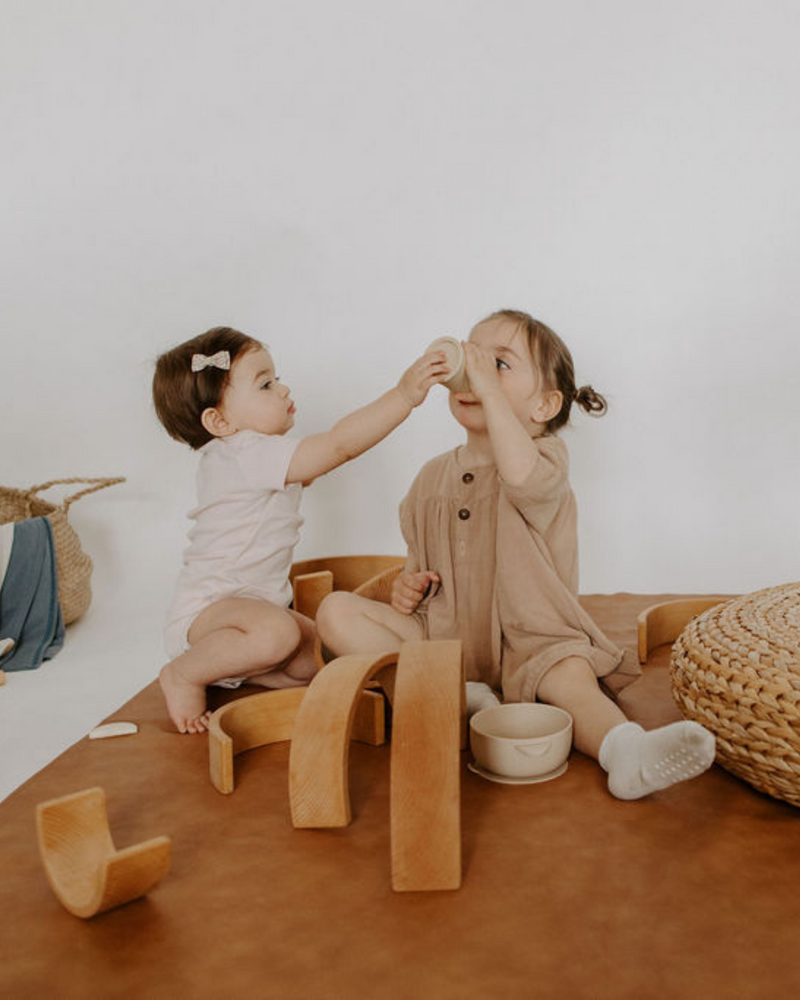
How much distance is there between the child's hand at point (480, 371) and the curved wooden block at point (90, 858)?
2.35 ft

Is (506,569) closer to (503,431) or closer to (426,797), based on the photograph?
(503,431)

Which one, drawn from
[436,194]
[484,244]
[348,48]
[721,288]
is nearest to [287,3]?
[348,48]

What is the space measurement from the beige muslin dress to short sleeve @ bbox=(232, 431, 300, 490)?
21 centimetres

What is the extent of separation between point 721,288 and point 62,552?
177 centimetres

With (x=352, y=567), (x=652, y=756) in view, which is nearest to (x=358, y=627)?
(x=652, y=756)

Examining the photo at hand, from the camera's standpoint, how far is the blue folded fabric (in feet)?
6.71

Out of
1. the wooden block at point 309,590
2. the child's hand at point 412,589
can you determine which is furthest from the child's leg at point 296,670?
the wooden block at point 309,590

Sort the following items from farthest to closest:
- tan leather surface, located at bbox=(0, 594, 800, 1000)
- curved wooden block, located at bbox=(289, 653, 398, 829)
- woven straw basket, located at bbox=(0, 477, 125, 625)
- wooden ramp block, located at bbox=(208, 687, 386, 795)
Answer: woven straw basket, located at bbox=(0, 477, 125, 625) → wooden ramp block, located at bbox=(208, 687, 386, 795) → curved wooden block, located at bbox=(289, 653, 398, 829) → tan leather surface, located at bbox=(0, 594, 800, 1000)

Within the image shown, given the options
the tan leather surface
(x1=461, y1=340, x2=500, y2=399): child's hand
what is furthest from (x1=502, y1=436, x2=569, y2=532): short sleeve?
the tan leather surface

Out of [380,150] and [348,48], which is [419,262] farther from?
[348,48]

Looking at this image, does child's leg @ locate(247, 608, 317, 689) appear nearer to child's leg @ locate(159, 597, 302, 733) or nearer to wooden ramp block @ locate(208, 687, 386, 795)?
child's leg @ locate(159, 597, 302, 733)

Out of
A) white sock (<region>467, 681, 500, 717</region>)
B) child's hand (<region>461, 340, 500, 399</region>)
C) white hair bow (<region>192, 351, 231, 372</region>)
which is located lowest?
white sock (<region>467, 681, 500, 717</region>)

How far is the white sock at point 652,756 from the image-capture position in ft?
3.40

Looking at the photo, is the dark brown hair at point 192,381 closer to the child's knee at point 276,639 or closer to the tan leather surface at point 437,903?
the child's knee at point 276,639
